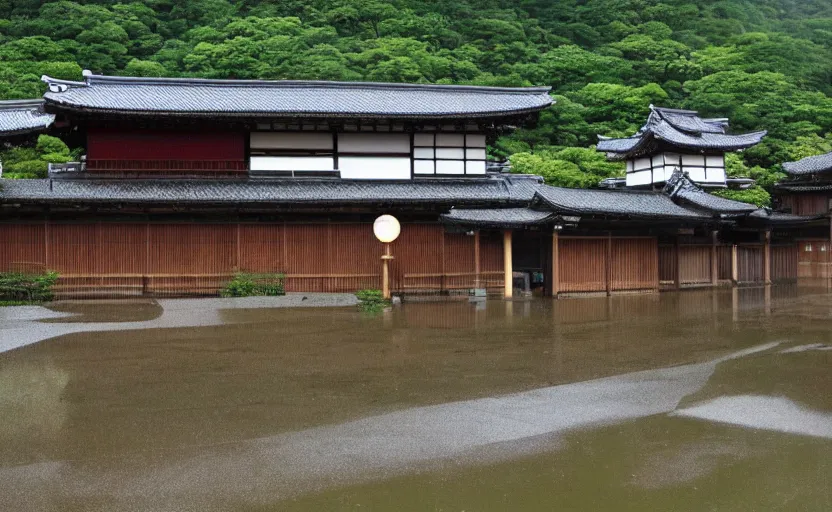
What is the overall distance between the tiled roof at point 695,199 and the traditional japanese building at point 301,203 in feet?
4.99

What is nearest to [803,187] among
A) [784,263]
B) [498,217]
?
[784,263]

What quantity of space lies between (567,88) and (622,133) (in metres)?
9.29

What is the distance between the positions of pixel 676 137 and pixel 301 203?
18954 mm

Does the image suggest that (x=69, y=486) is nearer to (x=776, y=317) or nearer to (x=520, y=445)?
(x=520, y=445)

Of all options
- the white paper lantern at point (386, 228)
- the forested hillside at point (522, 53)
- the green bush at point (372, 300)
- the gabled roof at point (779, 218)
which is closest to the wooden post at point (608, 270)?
the white paper lantern at point (386, 228)

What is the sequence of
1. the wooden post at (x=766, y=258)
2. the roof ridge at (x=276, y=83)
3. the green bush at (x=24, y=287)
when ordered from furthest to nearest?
the wooden post at (x=766, y=258), the roof ridge at (x=276, y=83), the green bush at (x=24, y=287)

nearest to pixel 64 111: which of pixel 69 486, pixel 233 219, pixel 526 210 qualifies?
pixel 233 219

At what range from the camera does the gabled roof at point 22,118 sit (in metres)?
21.9

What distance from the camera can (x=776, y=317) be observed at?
16938 mm

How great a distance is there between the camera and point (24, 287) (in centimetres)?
1950

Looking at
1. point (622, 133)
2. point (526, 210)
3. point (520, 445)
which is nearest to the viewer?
point (520, 445)

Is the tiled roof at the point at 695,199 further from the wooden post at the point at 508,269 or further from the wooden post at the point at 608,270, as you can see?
the wooden post at the point at 508,269

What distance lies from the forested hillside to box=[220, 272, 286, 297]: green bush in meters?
23.4

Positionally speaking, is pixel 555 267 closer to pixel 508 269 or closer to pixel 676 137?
pixel 508 269
